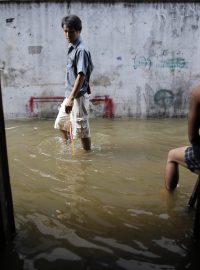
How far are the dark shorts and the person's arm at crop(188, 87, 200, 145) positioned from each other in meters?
0.08

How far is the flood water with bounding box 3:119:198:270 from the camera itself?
305cm

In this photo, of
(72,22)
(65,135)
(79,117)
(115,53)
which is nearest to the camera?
(72,22)

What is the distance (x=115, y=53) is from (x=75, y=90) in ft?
11.0

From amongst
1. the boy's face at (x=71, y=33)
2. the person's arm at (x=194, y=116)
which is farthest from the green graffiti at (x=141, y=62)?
the person's arm at (x=194, y=116)

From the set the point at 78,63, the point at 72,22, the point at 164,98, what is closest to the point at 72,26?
the point at 72,22

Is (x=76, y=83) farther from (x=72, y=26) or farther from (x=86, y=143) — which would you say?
(x=86, y=143)

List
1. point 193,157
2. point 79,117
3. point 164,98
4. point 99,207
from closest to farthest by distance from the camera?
point 193,157 < point 99,207 < point 79,117 < point 164,98

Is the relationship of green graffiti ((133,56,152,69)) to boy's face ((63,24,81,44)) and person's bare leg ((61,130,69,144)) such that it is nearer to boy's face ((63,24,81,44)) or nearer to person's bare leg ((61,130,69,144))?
person's bare leg ((61,130,69,144))

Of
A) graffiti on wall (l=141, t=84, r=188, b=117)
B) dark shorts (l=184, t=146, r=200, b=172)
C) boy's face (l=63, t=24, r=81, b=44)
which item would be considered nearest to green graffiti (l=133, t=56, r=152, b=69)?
graffiti on wall (l=141, t=84, r=188, b=117)

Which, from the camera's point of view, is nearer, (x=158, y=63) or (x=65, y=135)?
(x=65, y=135)

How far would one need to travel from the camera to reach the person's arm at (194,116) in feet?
10.3

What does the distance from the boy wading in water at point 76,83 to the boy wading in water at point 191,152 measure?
1963mm

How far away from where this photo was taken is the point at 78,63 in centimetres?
541

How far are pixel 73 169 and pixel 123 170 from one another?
686 mm
